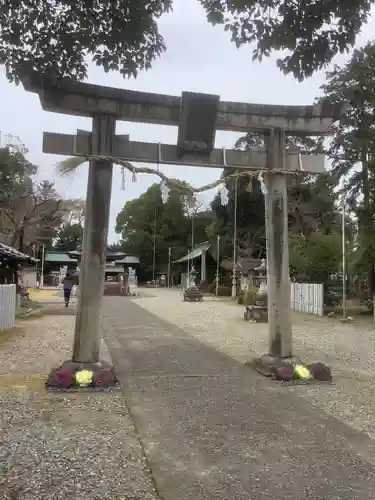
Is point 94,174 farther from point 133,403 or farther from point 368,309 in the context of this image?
point 368,309

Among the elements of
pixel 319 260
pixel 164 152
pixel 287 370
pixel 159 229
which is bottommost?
pixel 287 370

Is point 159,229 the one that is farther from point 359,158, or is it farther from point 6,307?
point 6,307

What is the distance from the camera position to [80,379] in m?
7.34

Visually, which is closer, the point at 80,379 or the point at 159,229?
the point at 80,379

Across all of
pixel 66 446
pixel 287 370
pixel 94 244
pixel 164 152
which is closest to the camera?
pixel 66 446

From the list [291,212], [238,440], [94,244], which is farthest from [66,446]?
[291,212]

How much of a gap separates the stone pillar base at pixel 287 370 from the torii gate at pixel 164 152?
18 cm

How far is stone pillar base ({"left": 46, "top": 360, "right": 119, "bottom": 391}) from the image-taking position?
7285 millimetres

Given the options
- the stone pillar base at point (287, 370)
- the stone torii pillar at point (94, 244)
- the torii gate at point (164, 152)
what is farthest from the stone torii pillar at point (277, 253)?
the stone torii pillar at point (94, 244)

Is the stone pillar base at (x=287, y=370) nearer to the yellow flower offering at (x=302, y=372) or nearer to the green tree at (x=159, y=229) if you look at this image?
the yellow flower offering at (x=302, y=372)

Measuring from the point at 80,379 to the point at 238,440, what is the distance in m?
3.06

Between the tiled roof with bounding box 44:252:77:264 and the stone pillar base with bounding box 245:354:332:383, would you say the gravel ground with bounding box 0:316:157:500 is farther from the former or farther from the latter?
the tiled roof with bounding box 44:252:77:264

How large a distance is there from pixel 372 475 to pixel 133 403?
125 inches

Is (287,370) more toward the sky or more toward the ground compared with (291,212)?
more toward the ground
